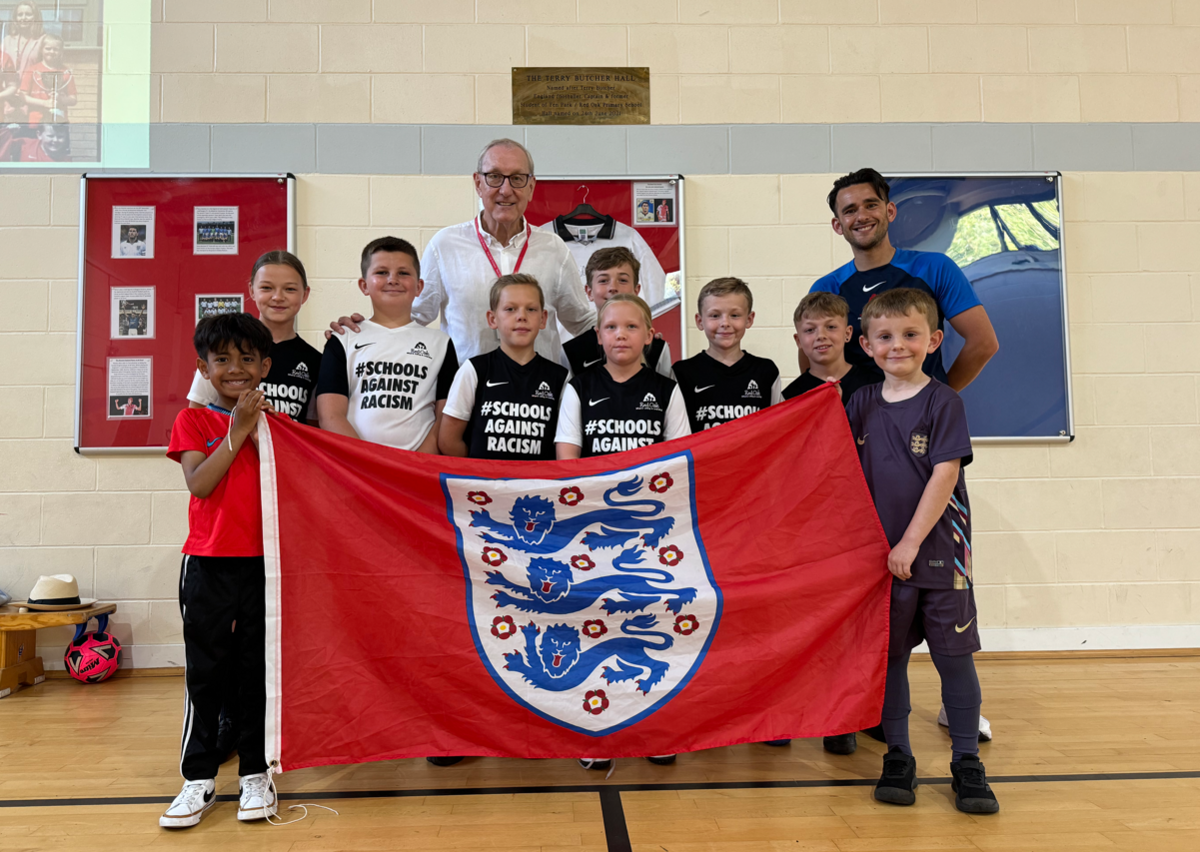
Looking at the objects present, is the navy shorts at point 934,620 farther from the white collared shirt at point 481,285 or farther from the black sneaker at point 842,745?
the white collared shirt at point 481,285

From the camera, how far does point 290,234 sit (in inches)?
146

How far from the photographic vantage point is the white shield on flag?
211 cm

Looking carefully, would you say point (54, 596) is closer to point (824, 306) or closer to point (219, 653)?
point (219, 653)

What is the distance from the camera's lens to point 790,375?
12.5ft

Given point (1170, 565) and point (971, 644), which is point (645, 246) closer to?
point (971, 644)

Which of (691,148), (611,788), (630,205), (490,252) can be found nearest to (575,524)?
(611,788)

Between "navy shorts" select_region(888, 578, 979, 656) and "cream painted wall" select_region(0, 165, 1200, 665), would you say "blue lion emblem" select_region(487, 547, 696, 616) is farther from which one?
"cream painted wall" select_region(0, 165, 1200, 665)

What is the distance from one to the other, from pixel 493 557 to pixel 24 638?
2651mm

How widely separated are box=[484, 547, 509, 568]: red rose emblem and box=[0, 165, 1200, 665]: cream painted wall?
6.63 ft

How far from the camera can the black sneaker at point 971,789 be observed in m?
1.95

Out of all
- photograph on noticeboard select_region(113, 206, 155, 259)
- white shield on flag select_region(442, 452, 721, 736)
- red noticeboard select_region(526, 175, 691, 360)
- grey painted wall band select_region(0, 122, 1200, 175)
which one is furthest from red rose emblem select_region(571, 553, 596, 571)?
photograph on noticeboard select_region(113, 206, 155, 259)

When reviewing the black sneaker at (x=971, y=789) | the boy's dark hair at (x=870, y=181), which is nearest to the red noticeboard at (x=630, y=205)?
the boy's dark hair at (x=870, y=181)

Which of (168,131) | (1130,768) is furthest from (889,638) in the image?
(168,131)

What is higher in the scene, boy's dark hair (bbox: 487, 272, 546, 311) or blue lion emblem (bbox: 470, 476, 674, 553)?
boy's dark hair (bbox: 487, 272, 546, 311)
